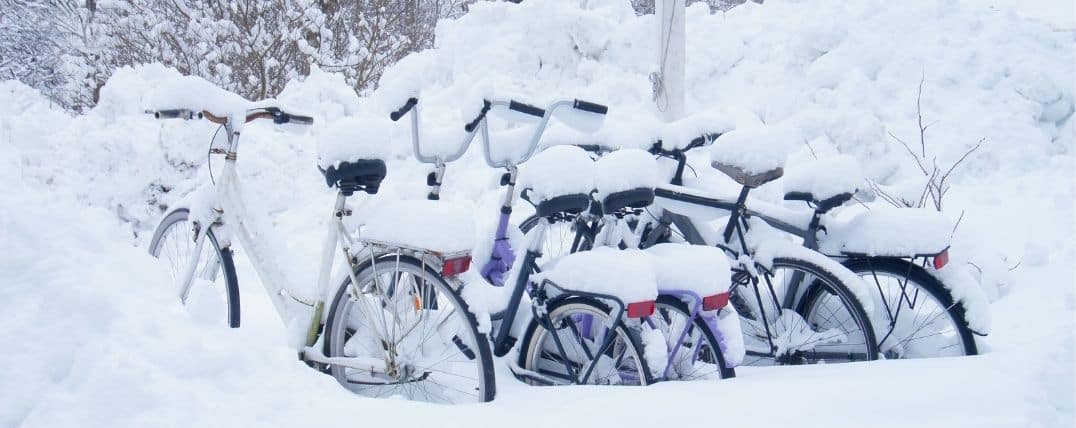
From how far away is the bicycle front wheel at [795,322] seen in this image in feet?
10.3

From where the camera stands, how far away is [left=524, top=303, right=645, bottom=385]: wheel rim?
2783mm

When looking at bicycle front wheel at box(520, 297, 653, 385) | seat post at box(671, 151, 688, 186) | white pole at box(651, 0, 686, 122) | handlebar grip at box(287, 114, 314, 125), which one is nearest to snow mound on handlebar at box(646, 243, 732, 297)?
bicycle front wheel at box(520, 297, 653, 385)

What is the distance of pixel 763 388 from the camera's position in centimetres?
248

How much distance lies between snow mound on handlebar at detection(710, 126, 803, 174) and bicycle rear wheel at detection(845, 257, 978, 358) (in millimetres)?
591

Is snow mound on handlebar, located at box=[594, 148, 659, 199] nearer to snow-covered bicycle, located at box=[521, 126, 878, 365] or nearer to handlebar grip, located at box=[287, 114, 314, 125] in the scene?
snow-covered bicycle, located at box=[521, 126, 878, 365]

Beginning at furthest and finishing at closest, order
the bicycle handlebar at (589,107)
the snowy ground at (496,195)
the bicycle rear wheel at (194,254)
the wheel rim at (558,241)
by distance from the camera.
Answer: the wheel rim at (558,241) → the bicycle rear wheel at (194,254) → the bicycle handlebar at (589,107) → the snowy ground at (496,195)

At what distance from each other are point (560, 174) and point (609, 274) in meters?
0.39

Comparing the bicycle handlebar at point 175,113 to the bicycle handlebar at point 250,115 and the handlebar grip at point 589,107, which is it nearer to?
the bicycle handlebar at point 250,115

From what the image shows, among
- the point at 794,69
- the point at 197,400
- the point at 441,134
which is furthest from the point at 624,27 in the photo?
the point at 197,400

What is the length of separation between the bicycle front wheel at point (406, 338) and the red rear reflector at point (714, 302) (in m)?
0.78

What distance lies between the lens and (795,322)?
125 inches

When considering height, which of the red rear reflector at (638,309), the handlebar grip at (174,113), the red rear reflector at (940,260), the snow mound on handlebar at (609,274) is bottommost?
the red rear reflector at (638,309)

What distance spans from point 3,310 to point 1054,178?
6597mm

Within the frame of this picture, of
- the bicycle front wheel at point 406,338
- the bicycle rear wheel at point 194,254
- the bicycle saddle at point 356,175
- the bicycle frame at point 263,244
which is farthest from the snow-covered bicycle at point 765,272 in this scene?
A: the bicycle rear wheel at point 194,254
